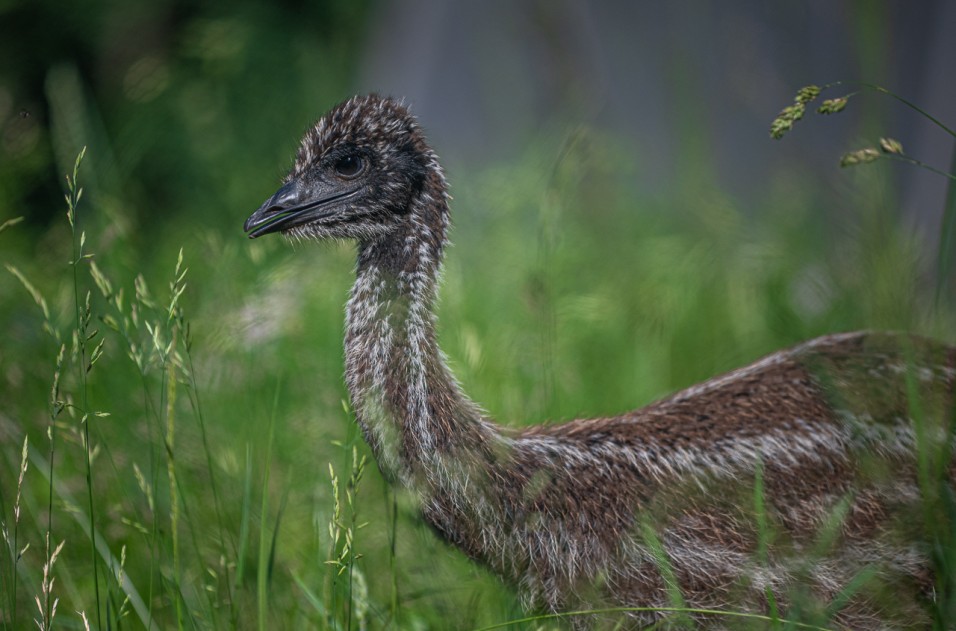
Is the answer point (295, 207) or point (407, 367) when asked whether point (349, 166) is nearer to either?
point (295, 207)

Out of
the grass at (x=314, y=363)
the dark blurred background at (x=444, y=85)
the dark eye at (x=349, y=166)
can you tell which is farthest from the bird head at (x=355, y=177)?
the dark blurred background at (x=444, y=85)

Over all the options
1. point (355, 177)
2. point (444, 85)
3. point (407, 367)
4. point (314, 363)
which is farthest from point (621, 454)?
point (444, 85)

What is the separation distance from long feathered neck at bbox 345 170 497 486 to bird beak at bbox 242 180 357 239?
0.66ft

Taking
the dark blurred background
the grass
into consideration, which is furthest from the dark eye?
the dark blurred background

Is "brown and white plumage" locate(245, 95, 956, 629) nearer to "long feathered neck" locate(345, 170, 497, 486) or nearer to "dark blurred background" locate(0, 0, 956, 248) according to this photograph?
"long feathered neck" locate(345, 170, 497, 486)

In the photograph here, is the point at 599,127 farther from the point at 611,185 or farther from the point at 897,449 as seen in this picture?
the point at 897,449

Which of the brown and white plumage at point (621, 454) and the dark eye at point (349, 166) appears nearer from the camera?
the brown and white plumage at point (621, 454)

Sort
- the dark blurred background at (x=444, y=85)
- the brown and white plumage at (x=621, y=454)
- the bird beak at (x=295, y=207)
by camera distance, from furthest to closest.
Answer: the dark blurred background at (x=444, y=85), the bird beak at (x=295, y=207), the brown and white plumage at (x=621, y=454)

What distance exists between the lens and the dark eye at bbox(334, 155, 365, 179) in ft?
10.8

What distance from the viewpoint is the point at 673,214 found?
7176 millimetres

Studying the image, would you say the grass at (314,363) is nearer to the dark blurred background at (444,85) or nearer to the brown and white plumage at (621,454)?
the brown and white plumage at (621,454)

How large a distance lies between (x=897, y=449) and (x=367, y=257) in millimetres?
1831

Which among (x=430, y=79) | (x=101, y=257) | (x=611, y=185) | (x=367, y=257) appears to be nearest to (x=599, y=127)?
(x=611, y=185)

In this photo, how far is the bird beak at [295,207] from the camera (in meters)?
3.22
